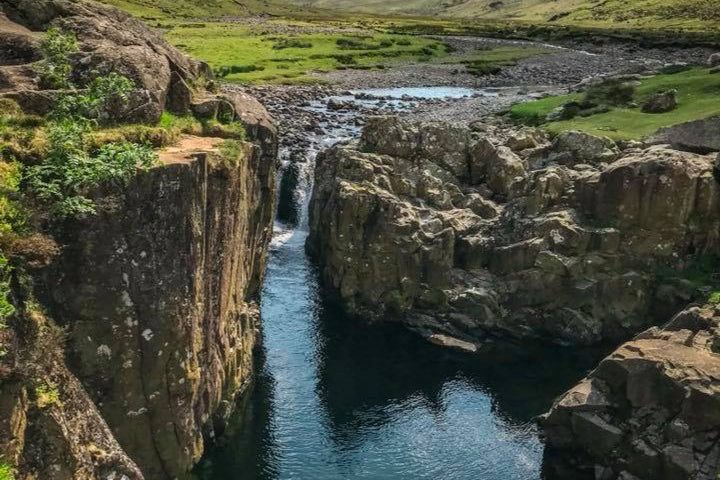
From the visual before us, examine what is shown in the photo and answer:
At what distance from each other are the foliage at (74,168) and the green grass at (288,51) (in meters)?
98.6

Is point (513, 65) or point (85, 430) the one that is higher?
point (513, 65)

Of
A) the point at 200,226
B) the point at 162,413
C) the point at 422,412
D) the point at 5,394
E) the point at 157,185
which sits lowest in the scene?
the point at 422,412

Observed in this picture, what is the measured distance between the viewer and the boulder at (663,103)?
227 feet

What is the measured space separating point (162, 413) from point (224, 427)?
9351 mm

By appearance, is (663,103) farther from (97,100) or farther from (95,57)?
(97,100)

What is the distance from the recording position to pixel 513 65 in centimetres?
15725

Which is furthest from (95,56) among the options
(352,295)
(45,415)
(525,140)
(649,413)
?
(525,140)

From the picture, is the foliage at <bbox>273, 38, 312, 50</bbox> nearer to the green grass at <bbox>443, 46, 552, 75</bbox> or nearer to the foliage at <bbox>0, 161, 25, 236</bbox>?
the green grass at <bbox>443, 46, 552, 75</bbox>

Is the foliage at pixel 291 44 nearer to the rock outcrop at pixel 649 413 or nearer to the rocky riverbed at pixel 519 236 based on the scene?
the rocky riverbed at pixel 519 236

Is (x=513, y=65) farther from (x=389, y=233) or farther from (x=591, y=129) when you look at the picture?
(x=389, y=233)

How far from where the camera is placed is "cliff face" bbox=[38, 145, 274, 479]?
91.0 feet

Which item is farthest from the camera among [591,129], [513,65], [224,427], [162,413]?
[513,65]

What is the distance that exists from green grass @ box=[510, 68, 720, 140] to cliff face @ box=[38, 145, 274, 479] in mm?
41710

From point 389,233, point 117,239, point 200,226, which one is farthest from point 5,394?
point 389,233
